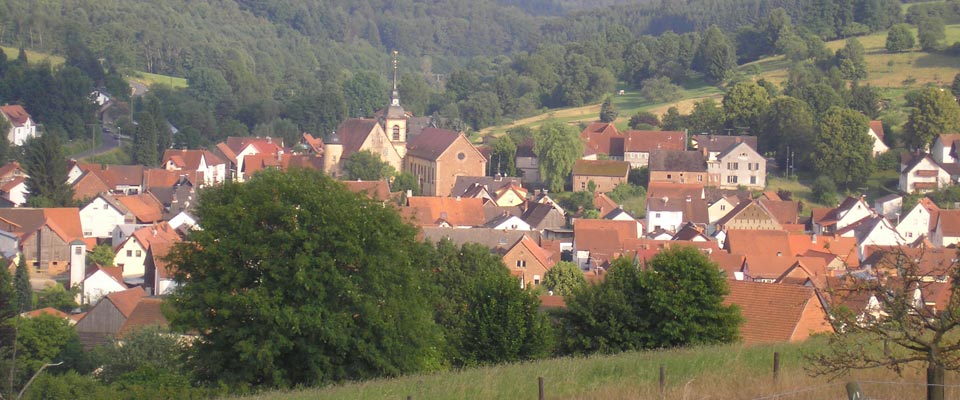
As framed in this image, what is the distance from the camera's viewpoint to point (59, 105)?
6969cm

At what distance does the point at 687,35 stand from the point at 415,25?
80.6 m

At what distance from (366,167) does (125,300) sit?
27405 mm

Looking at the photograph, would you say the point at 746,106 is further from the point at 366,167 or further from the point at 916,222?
the point at 366,167

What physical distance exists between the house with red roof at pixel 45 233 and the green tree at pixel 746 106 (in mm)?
27305

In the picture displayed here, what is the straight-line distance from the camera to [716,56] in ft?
235

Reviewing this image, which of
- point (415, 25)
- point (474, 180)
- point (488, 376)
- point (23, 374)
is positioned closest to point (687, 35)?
point (474, 180)

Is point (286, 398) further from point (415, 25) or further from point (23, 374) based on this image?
point (415, 25)

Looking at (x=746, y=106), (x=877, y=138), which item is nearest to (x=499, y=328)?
(x=877, y=138)

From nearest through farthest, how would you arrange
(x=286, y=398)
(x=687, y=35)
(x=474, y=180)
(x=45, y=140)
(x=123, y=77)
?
1. (x=286, y=398)
2. (x=45, y=140)
3. (x=474, y=180)
4. (x=687, y=35)
5. (x=123, y=77)

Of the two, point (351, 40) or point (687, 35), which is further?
point (351, 40)

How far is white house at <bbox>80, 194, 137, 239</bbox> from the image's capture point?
42.9 metres

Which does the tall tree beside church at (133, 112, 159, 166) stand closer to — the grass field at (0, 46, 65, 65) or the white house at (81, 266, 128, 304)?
the grass field at (0, 46, 65, 65)

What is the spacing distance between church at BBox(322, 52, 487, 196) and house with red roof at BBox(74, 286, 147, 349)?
91.9ft

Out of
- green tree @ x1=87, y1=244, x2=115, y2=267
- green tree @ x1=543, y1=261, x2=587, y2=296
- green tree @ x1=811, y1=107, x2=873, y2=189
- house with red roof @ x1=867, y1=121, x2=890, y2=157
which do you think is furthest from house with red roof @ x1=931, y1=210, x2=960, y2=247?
green tree @ x1=87, y1=244, x2=115, y2=267
